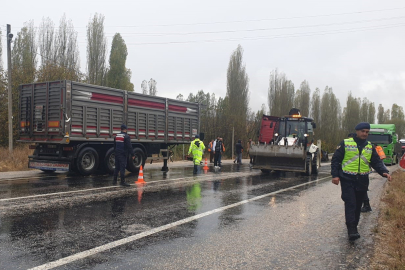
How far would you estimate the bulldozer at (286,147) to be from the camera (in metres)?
14.9

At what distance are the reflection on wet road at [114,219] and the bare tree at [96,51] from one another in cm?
2210

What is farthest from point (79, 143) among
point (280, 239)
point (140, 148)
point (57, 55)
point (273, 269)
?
point (57, 55)

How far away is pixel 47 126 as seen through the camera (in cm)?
1298

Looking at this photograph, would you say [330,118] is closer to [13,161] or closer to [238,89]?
[238,89]

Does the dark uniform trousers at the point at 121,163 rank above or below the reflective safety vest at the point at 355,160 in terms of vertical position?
below

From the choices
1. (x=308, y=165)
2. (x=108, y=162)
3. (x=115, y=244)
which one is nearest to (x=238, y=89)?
(x=308, y=165)

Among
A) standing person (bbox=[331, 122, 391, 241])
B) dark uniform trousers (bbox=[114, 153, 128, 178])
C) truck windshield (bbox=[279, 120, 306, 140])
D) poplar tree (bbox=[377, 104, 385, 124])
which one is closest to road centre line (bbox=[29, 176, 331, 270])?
standing person (bbox=[331, 122, 391, 241])

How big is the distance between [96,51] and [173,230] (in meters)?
28.9

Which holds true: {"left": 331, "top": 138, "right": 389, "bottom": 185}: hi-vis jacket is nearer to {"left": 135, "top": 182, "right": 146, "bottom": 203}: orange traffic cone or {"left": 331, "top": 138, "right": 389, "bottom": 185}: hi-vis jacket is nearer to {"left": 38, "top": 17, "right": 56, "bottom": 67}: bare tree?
{"left": 135, "top": 182, "right": 146, "bottom": 203}: orange traffic cone

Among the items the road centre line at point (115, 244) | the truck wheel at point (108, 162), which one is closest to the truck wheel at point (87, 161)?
the truck wheel at point (108, 162)

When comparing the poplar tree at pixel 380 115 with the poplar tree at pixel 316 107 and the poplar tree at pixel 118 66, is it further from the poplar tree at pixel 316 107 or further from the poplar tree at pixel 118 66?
the poplar tree at pixel 118 66

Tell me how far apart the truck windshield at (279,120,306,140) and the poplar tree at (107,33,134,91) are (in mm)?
21003

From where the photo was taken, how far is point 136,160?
15.2m

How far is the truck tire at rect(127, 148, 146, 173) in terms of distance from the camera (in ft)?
48.6
